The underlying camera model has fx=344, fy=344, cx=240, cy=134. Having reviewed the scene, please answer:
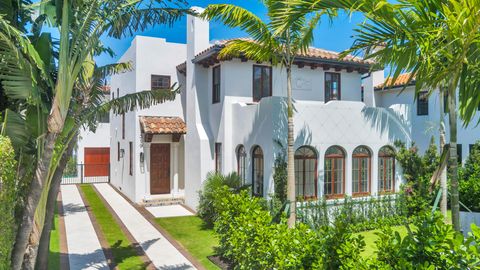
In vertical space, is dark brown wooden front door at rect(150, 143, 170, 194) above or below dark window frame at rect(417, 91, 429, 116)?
below

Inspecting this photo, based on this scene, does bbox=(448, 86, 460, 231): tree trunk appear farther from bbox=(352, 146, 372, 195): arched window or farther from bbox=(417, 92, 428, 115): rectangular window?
bbox=(417, 92, 428, 115): rectangular window

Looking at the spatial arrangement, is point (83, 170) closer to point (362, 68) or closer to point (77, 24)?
point (362, 68)

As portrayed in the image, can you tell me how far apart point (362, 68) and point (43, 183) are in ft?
60.3

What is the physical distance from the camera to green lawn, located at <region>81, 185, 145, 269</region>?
12102 mm

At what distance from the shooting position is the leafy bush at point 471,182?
18.0 m

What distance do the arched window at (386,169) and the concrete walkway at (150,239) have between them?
10.9 metres

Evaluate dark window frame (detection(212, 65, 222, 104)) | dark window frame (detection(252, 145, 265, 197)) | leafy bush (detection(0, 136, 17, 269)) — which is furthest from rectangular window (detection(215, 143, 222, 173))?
leafy bush (detection(0, 136, 17, 269))

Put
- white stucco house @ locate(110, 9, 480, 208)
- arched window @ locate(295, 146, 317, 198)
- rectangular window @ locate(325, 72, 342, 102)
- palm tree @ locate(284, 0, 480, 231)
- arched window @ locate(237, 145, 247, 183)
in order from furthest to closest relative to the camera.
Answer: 1. rectangular window @ locate(325, 72, 342, 102)
2. arched window @ locate(237, 145, 247, 183)
3. white stucco house @ locate(110, 9, 480, 208)
4. arched window @ locate(295, 146, 317, 198)
5. palm tree @ locate(284, 0, 480, 231)

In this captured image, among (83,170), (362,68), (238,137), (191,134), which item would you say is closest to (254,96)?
(238,137)

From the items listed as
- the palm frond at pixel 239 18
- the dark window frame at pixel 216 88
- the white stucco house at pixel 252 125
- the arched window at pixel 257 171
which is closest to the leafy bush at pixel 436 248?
the palm frond at pixel 239 18

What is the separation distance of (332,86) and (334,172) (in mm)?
6353

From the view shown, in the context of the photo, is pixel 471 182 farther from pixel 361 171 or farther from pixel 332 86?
pixel 332 86

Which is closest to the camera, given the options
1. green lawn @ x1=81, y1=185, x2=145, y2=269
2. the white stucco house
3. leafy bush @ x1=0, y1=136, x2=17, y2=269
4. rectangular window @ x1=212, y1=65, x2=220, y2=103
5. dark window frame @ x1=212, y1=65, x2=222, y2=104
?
leafy bush @ x1=0, y1=136, x2=17, y2=269

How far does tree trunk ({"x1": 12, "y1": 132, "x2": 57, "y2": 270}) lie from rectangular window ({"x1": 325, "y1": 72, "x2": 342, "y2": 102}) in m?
16.4
